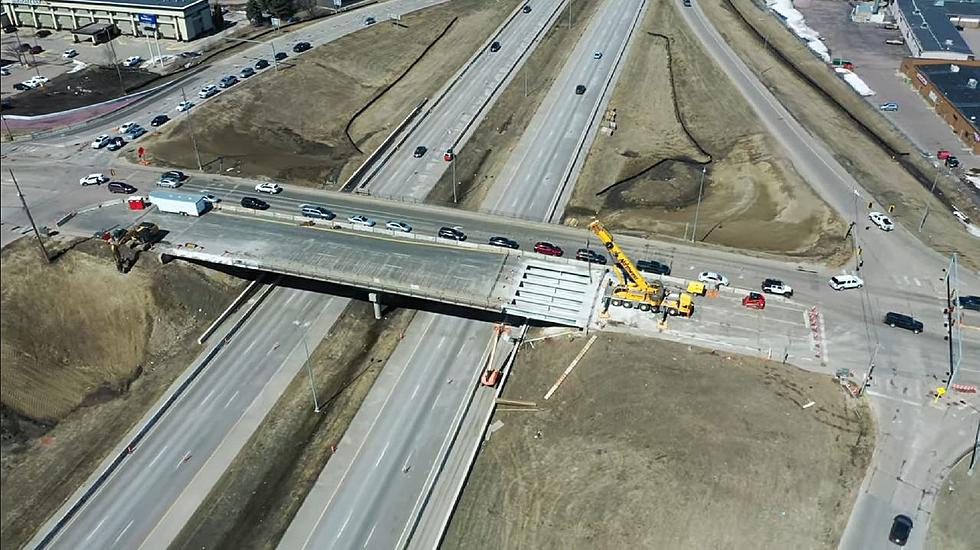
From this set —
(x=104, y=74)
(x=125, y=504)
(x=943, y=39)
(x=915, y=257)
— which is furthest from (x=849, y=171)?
(x=104, y=74)

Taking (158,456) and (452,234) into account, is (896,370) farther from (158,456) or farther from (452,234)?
(158,456)

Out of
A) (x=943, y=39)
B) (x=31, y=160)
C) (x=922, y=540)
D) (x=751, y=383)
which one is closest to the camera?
(x=922, y=540)

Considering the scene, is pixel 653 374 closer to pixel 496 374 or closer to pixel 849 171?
pixel 496 374

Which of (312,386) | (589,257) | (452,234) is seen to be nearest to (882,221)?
(589,257)

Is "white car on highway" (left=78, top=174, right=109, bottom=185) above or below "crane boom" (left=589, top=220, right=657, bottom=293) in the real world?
above

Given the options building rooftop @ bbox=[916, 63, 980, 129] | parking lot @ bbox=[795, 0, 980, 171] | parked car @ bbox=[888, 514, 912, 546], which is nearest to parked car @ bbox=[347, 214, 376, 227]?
parked car @ bbox=[888, 514, 912, 546]

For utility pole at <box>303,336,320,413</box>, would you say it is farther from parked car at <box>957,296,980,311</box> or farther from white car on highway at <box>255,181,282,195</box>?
parked car at <box>957,296,980,311</box>
